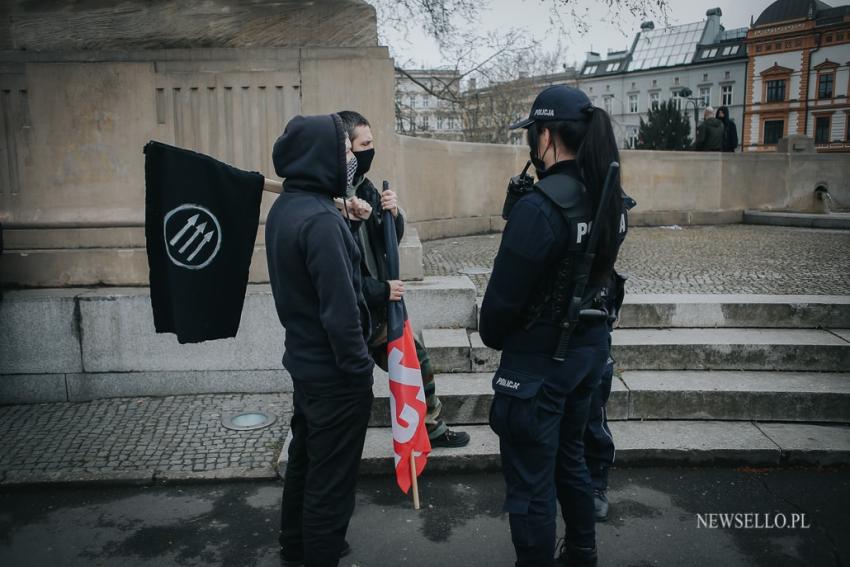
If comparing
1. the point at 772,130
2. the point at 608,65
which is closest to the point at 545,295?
the point at 772,130

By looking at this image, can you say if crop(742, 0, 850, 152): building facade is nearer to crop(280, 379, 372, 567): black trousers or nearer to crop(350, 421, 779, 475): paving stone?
crop(350, 421, 779, 475): paving stone

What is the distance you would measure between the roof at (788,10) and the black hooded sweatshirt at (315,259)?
77.3 metres

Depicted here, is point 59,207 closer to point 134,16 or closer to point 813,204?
point 134,16

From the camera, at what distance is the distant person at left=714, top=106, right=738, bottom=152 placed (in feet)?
49.2

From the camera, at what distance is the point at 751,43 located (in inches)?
2685

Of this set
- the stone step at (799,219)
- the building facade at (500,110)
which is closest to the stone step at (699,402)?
the stone step at (799,219)

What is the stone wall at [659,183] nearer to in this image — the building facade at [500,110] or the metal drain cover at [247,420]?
the metal drain cover at [247,420]

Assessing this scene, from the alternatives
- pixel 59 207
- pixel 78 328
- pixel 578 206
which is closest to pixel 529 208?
pixel 578 206

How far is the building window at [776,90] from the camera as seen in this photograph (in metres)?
66.4

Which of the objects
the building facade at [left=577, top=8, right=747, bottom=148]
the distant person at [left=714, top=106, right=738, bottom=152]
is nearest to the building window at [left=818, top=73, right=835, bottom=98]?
the building facade at [left=577, top=8, right=747, bottom=148]

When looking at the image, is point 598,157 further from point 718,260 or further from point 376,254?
point 718,260

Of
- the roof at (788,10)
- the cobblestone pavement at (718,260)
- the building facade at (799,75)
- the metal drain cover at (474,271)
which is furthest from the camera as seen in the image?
the roof at (788,10)

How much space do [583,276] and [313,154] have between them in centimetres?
120

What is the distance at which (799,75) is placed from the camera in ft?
212
